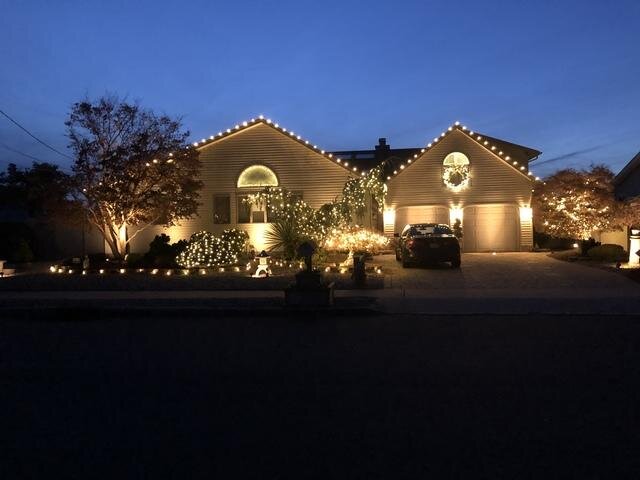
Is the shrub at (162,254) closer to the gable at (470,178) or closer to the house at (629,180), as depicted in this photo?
the gable at (470,178)

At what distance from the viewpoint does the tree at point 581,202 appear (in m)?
25.2

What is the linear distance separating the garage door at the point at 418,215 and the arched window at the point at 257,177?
Result: 5.48 meters

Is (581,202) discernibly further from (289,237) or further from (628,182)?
(289,237)

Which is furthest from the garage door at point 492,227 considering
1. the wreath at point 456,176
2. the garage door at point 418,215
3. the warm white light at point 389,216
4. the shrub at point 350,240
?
the shrub at point 350,240

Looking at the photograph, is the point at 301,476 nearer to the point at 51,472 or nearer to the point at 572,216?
the point at 51,472

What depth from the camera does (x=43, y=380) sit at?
798cm

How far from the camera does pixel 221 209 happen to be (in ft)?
90.5

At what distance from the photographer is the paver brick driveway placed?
626 inches

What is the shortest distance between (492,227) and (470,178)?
222cm

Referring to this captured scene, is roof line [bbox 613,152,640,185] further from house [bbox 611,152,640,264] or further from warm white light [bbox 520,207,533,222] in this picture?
warm white light [bbox 520,207,533,222]

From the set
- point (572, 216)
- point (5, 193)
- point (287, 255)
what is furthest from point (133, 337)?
point (5, 193)

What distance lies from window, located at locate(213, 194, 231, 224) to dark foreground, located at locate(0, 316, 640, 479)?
16.3 meters

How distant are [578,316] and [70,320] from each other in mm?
9313

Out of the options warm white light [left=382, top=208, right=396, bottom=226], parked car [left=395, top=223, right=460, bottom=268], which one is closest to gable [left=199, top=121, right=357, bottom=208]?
warm white light [left=382, top=208, right=396, bottom=226]
